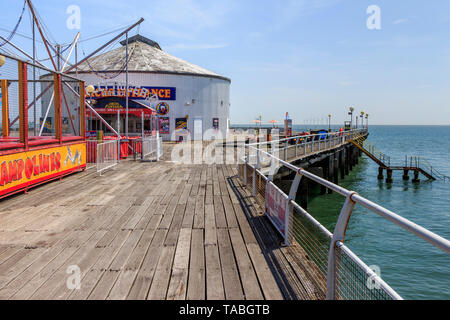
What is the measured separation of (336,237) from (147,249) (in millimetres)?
2890

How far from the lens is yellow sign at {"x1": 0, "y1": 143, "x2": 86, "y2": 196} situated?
327 inches

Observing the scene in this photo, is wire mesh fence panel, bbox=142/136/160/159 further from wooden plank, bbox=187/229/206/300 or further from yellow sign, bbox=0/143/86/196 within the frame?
wooden plank, bbox=187/229/206/300

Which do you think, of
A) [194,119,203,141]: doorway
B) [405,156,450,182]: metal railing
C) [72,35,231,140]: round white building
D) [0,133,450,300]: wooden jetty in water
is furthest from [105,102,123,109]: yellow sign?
[405,156,450,182]: metal railing

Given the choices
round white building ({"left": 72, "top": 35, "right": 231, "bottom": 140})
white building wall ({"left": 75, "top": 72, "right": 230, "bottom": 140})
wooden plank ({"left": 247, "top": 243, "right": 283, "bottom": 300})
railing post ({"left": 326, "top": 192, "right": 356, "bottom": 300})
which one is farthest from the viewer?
white building wall ({"left": 75, "top": 72, "right": 230, "bottom": 140})

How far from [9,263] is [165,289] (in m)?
2.25

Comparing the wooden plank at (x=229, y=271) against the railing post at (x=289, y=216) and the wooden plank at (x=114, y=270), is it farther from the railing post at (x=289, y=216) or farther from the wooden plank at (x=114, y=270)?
the wooden plank at (x=114, y=270)

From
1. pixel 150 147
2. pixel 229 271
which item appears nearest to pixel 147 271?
pixel 229 271

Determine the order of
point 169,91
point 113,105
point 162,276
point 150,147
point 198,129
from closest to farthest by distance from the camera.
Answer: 1. point 162,276
2. point 150,147
3. point 113,105
4. point 169,91
5. point 198,129

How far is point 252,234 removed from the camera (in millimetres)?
5828

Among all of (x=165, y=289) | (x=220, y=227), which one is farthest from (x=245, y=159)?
(x=165, y=289)

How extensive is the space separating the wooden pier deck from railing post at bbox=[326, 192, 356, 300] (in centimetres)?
33

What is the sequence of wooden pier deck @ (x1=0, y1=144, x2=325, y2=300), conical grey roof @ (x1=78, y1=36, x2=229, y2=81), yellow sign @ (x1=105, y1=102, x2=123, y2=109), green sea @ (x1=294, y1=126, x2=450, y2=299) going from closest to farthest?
wooden pier deck @ (x1=0, y1=144, x2=325, y2=300) → green sea @ (x1=294, y1=126, x2=450, y2=299) → yellow sign @ (x1=105, y1=102, x2=123, y2=109) → conical grey roof @ (x1=78, y1=36, x2=229, y2=81)

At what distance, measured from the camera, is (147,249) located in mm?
5145

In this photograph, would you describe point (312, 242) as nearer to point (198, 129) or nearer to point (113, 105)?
point (113, 105)
